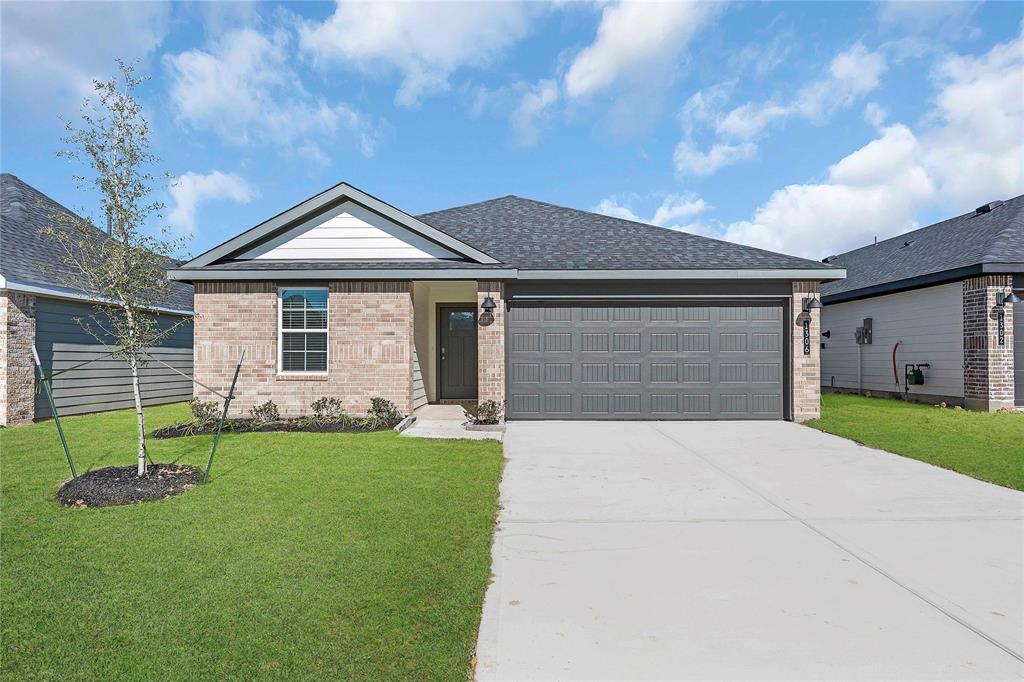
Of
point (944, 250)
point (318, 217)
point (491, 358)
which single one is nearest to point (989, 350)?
point (944, 250)

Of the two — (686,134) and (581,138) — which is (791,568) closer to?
(686,134)

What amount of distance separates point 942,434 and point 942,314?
5.81 m

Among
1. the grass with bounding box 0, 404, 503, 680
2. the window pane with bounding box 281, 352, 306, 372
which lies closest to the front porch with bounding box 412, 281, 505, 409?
the window pane with bounding box 281, 352, 306, 372

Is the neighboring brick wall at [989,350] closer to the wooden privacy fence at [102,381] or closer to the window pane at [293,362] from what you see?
the window pane at [293,362]

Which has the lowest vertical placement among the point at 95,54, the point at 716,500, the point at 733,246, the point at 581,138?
the point at 716,500

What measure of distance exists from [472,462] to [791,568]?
3.98m

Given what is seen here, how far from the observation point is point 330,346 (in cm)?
1002

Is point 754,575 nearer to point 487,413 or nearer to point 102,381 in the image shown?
point 487,413

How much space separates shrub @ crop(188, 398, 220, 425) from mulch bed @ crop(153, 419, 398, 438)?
0.13 metres

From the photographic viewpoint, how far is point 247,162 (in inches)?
603

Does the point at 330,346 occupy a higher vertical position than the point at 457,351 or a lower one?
higher

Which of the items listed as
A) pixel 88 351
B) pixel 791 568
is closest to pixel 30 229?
pixel 88 351

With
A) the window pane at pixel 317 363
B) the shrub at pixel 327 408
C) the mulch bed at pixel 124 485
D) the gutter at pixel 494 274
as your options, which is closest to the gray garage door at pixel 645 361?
the gutter at pixel 494 274

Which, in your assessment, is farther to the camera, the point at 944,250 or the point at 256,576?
the point at 944,250
